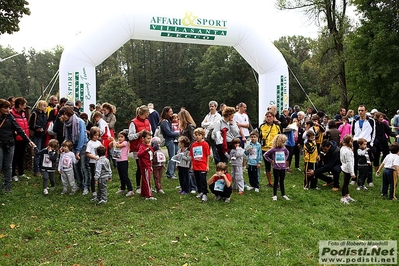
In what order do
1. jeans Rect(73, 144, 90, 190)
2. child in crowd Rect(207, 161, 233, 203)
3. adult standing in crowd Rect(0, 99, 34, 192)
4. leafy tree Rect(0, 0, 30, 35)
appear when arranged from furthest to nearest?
1. leafy tree Rect(0, 0, 30, 35)
2. jeans Rect(73, 144, 90, 190)
3. adult standing in crowd Rect(0, 99, 34, 192)
4. child in crowd Rect(207, 161, 233, 203)

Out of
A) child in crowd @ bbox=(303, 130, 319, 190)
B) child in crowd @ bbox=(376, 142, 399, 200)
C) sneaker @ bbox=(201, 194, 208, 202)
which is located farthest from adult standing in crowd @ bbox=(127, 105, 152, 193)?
child in crowd @ bbox=(376, 142, 399, 200)

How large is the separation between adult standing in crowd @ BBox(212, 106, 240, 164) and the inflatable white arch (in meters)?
5.35

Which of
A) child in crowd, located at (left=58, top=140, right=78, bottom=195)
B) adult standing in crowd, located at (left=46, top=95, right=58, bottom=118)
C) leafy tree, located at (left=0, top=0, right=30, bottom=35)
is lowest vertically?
child in crowd, located at (left=58, top=140, right=78, bottom=195)

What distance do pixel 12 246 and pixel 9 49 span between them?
58281mm

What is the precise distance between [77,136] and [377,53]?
1774 cm

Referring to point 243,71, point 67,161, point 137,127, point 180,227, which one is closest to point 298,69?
point 243,71

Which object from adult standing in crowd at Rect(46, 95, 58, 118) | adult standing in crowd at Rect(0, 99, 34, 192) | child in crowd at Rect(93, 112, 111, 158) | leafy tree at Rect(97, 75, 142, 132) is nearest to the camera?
adult standing in crowd at Rect(0, 99, 34, 192)

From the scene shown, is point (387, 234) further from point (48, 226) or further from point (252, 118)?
point (252, 118)

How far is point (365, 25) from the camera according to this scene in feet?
62.7

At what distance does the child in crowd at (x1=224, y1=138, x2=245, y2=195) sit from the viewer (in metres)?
6.86

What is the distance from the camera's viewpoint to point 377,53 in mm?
18656

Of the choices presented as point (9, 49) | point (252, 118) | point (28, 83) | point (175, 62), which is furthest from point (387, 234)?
point (9, 49)

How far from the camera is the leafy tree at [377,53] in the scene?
18297 mm

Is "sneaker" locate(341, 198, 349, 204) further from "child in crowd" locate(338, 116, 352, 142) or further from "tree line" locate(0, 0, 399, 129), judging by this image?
"tree line" locate(0, 0, 399, 129)
